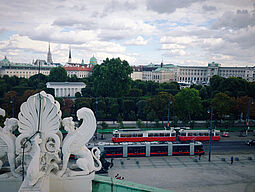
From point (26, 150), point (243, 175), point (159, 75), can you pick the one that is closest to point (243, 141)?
point (243, 175)

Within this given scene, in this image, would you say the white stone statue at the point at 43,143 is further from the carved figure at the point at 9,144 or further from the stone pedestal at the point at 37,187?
the stone pedestal at the point at 37,187

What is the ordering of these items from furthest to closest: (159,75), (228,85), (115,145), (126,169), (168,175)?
1. (159,75)
2. (228,85)
3. (115,145)
4. (126,169)
5. (168,175)

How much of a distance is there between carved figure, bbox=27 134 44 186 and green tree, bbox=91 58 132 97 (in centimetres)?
4813

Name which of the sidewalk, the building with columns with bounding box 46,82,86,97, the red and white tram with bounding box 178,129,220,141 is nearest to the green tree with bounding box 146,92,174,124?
the red and white tram with bounding box 178,129,220,141

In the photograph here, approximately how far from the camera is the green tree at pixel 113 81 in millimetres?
54406

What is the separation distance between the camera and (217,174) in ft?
72.9

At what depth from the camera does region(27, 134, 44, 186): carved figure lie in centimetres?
510

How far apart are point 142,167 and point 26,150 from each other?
62.0ft

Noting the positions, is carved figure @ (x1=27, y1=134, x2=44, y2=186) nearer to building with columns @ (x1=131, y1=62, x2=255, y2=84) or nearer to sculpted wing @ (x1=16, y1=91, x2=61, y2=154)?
sculpted wing @ (x1=16, y1=91, x2=61, y2=154)

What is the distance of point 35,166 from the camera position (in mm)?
5211

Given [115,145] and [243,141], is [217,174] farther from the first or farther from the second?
[243,141]

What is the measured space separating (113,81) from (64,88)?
21.5 m

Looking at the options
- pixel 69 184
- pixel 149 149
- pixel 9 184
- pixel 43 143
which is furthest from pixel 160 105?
pixel 9 184

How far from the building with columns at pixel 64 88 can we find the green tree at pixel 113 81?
16566 mm
